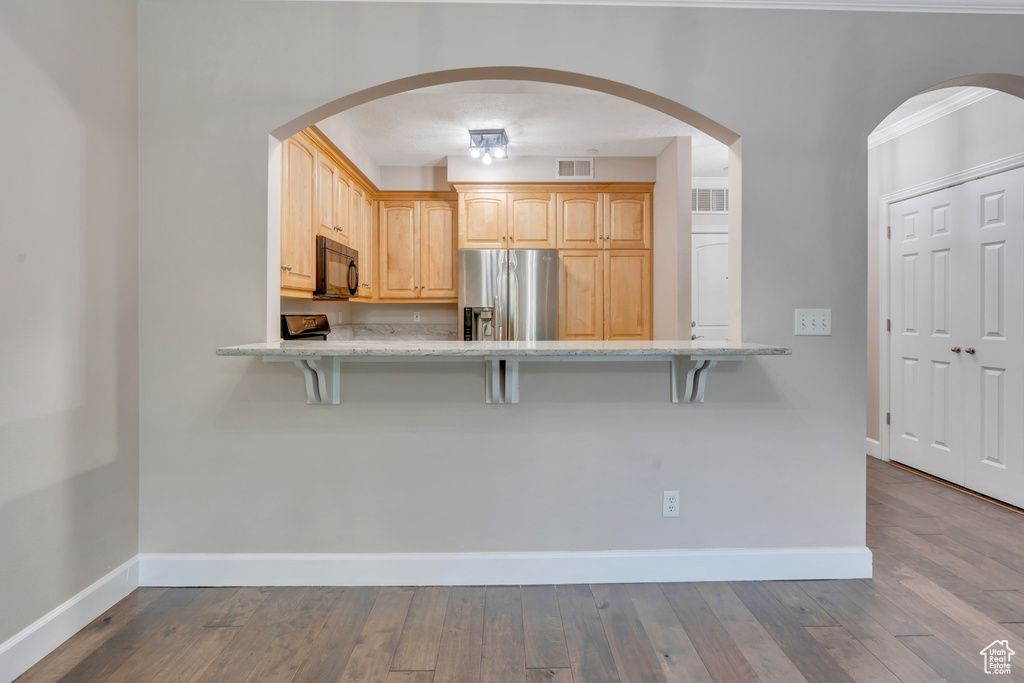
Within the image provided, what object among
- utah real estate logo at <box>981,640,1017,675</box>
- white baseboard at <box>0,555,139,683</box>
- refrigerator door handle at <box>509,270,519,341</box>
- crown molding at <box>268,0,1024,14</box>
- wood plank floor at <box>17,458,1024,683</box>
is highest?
crown molding at <box>268,0,1024,14</box>

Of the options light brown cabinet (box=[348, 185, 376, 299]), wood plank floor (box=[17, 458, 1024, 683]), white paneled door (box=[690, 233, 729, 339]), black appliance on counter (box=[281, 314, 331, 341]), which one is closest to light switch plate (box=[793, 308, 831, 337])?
wood plank floor (box=[17, 458, 1024, 683])

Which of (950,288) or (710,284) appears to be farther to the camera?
(710,284)

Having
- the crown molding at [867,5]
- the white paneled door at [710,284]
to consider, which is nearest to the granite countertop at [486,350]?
the crown molding at [867,5]

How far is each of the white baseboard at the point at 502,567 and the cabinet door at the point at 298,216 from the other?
1379 millimetres

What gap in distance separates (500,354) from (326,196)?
90.4 inches

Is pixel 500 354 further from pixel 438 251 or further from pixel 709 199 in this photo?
pixel 709 199

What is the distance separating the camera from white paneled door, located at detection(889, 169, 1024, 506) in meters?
2.91

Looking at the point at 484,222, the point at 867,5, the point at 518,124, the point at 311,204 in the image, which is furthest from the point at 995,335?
the point at 311,204

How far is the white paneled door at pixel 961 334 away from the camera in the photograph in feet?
9.56

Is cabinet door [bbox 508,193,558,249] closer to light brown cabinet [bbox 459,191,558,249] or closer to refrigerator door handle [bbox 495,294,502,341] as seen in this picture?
light brown cabinet [bbox 459,191,558,249]

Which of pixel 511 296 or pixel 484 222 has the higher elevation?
pixel 484 222

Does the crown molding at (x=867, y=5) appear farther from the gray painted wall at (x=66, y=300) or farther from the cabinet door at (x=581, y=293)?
the cabinet door at (x=581, y=293)

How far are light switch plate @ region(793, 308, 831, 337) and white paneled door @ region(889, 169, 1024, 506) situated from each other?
163 cm

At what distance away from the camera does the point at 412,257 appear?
4.88 metres
